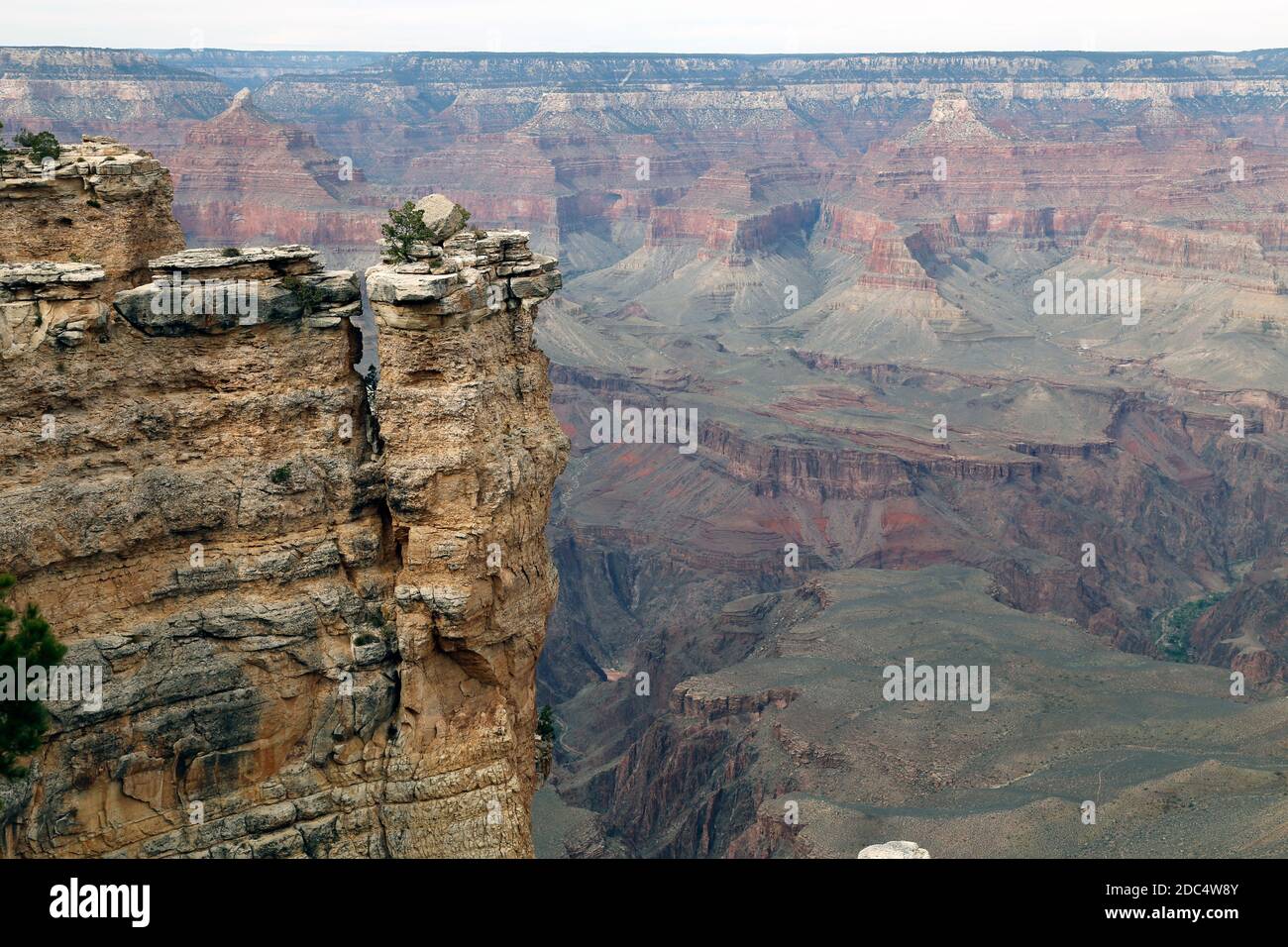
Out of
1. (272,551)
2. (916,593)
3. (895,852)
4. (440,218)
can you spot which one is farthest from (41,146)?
(916,593)

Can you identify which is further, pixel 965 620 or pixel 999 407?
pixel 999 407

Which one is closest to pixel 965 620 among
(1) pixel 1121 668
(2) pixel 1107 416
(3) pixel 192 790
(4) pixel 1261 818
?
(1) pixel 1121 668

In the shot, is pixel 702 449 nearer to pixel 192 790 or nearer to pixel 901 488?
pixel 901 488

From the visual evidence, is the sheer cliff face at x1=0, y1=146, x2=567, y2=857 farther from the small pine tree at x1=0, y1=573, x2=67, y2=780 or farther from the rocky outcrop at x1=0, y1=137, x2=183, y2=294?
the small pine tree at x1=0, y1=573, x2=67, y2=780

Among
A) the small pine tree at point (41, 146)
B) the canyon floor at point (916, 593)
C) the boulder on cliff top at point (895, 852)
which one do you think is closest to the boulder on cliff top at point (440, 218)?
the small pine tree at point (41, 146)

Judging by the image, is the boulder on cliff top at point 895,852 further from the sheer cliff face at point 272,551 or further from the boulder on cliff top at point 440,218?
the boulder on cliff top at point 440,218

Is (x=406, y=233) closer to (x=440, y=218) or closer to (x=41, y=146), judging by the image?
(x=440, y=218)
